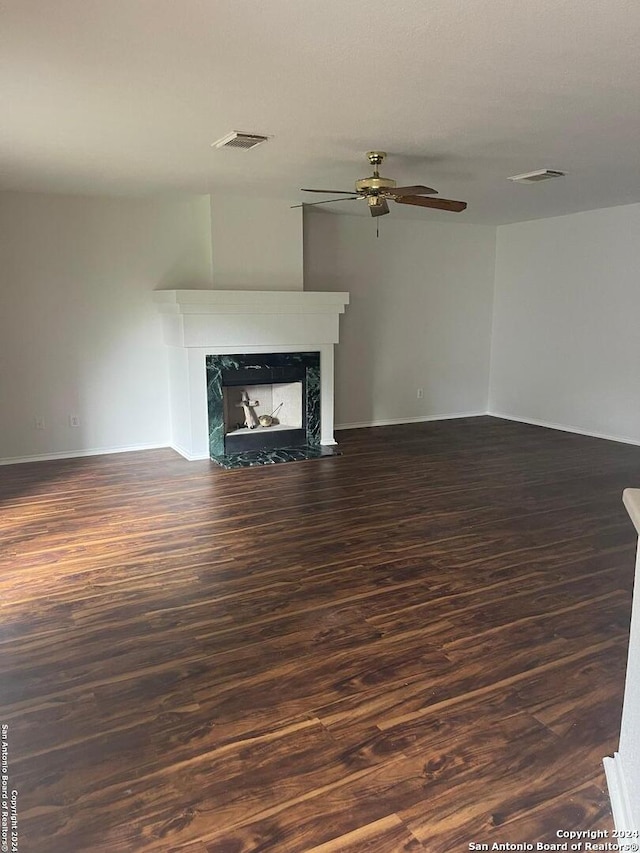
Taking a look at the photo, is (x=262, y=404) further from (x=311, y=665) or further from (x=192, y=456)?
(x=311, y=665)

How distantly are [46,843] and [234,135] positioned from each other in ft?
11.4

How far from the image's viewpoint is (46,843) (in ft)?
5.59

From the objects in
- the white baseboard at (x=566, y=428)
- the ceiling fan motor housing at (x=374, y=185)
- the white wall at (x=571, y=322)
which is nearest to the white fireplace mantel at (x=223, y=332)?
the ceiling fan motor housing at (x=374, y=185)

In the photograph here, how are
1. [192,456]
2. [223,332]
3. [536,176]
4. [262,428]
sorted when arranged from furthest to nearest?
[262,428], [192,456], [223,332], [536,176]

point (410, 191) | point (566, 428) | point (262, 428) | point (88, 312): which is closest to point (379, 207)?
point (410, 191)

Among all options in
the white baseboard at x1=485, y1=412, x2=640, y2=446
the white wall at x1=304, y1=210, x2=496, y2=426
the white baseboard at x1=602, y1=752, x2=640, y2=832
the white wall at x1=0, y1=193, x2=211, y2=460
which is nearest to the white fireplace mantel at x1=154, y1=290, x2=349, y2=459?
the white wall at x1=0, y1=193, x2=211, y2=460

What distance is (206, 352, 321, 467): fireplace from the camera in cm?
582

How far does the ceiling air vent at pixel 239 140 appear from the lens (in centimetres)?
367

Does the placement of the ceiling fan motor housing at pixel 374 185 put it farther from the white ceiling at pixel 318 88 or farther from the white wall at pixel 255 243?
the white wall at pixel 255 243

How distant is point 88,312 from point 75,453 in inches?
53.3

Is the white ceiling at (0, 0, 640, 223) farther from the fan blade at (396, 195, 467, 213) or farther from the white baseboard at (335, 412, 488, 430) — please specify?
the white baseboard at (335, 412, 488, 430)

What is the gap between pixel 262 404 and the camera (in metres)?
6.44

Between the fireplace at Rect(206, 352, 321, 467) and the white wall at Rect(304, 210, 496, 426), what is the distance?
98 centimetres

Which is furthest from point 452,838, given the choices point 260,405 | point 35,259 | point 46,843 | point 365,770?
point 35,259
